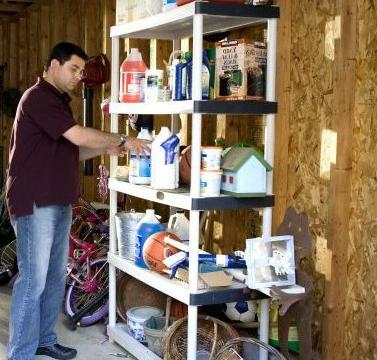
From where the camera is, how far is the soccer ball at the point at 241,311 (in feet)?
13.2

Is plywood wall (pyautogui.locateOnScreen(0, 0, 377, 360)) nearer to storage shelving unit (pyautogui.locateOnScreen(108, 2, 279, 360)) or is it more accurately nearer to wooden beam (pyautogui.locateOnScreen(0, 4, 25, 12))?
storage shelving unit (pyautogui.locateOnScreen(108, 2, 279, 360))

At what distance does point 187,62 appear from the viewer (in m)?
3.62

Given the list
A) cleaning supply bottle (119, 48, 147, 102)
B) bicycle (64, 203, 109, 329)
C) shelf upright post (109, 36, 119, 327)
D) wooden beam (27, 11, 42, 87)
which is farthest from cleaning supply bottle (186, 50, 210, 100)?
wooden beam (27, 11, 42, 87)

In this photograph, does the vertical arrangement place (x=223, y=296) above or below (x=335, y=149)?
below

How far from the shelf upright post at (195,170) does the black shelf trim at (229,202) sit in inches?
1.3

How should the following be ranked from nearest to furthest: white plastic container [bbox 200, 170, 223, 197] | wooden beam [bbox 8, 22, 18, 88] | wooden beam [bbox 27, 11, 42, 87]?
white plastic container [bbox 200, 170, 223, 197] → wooden beam [bbox 27, 11, 42, 87] → wooden beam [bbox 8, 22, 18, 88]

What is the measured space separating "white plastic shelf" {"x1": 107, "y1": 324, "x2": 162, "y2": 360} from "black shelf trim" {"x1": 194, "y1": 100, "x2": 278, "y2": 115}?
144cm

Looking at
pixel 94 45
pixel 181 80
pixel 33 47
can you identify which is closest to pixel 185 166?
pixel 181 80

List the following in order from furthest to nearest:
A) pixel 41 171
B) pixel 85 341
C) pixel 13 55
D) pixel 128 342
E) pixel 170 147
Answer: pixel 13 55
pixel 85 341
pixel 128 342
pixel 41 171
pixel 170 147

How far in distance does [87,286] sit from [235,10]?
93.9 inches

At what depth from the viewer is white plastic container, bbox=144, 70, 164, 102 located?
393 centimetres

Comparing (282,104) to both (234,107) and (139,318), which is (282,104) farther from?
(139,318)

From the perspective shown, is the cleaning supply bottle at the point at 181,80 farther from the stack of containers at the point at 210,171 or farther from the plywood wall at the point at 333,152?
the plywood wall at the point at 333,152

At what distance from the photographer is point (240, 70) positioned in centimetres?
350
